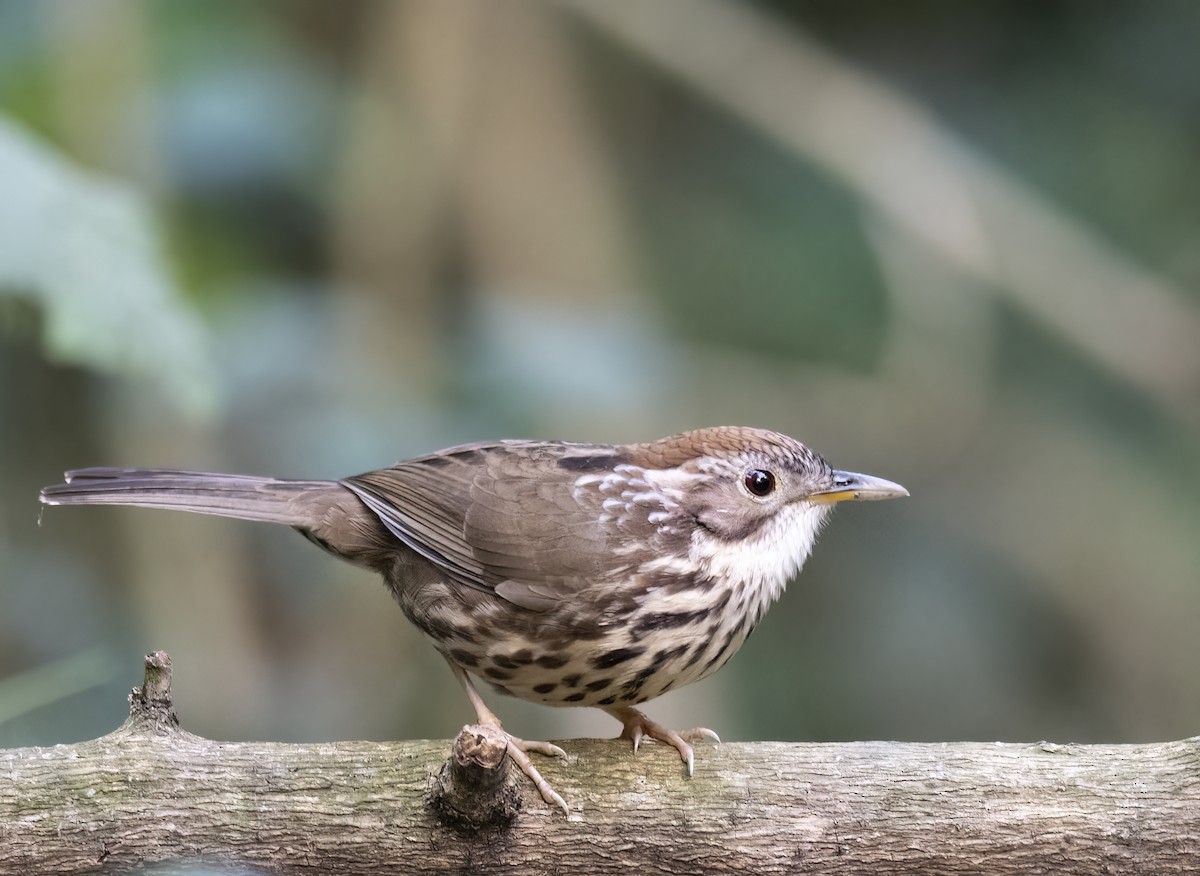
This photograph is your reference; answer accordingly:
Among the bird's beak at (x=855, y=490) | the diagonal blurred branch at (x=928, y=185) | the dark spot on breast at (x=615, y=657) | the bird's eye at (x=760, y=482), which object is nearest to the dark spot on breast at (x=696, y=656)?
the dark spot on breast at (x=615, y=657)

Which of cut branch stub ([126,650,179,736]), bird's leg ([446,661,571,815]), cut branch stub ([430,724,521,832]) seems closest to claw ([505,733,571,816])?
bird's leg ([446,661,571,815])

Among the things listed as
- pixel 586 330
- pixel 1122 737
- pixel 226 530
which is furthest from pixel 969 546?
pixel 226 530

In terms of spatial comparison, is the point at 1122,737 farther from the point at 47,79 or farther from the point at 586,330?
the point at 47,79

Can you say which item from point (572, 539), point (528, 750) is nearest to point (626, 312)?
point (572, 539)

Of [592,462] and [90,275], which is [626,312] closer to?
[592,462]

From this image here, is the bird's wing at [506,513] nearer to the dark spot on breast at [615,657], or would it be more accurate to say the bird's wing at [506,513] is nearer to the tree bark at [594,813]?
the dark spot on breast at [615,657]
